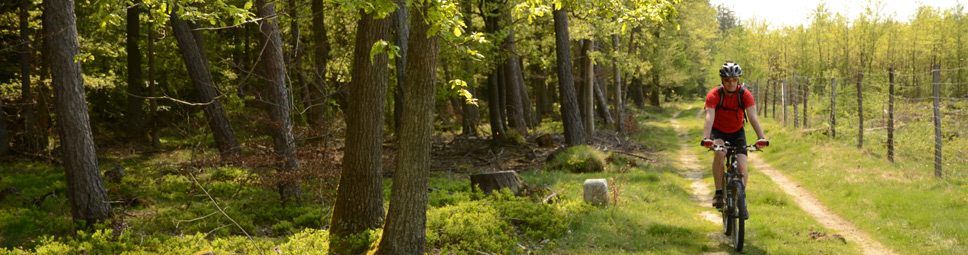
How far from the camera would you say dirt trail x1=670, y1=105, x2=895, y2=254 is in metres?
8.22

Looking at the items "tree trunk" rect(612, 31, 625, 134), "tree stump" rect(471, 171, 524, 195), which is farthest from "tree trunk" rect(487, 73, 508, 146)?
"tree stump" rect(471, 171, 524, 195)

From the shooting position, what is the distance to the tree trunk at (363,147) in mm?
6855

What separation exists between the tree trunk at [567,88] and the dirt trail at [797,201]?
2.84m

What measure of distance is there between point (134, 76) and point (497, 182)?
16.1m

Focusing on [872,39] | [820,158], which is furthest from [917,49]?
[820,158]

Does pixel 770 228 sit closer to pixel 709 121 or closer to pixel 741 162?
pixel 741 162

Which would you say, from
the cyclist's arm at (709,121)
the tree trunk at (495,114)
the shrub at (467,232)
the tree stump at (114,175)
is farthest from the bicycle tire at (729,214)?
the tree trunk at (495,114)

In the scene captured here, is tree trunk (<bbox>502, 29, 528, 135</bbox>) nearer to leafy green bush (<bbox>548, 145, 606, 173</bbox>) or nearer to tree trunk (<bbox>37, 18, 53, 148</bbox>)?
leafy green bush (<bbox>548, 145, 606, 173</bbox>)

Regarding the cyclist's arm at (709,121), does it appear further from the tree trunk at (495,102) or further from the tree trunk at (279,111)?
the tree trunk at (495,102)

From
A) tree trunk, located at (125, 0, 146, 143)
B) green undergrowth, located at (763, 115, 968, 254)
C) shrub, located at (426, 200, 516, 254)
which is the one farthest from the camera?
tree trunk, located at (125, 0, 146, 143)

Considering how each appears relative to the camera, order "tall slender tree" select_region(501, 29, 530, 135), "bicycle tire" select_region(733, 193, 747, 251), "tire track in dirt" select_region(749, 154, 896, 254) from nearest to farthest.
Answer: "bicycle tire" select_region(733, 193, 747, 251) < "tire track in dirt" select_region(749, 154, 896, 254) < "tall slender tree" select_region(501, 29, 530, 135)

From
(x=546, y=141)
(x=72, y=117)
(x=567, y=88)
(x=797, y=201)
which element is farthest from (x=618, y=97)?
(x=72, y=117)

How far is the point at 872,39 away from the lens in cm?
4181

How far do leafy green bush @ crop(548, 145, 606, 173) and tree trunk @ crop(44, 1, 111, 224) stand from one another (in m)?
9.21
